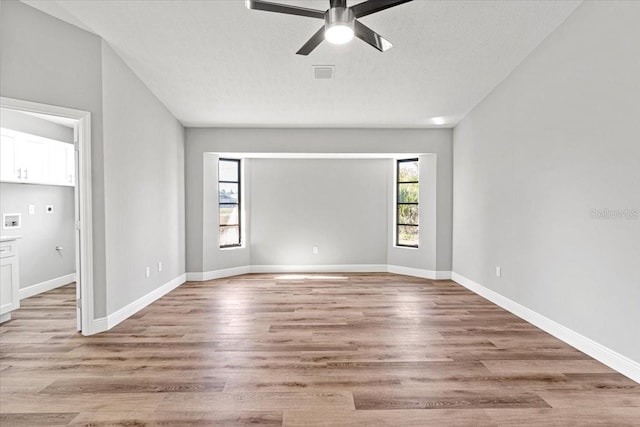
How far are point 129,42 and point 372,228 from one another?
15.6ft

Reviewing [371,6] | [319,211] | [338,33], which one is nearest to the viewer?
[371,6]

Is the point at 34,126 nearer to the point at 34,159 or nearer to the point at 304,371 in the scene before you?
the point at 34,159

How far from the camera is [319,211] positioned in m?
6.49

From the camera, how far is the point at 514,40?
11.1ft

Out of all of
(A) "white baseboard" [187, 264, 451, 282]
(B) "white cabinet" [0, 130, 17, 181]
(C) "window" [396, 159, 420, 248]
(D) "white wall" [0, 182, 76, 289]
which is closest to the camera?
(B) "white cabinet" [0, 130, 17, 181]

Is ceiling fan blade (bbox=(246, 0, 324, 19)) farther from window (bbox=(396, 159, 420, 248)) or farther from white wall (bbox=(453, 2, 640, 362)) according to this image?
window (bbox=(396, 159, 420, 248))

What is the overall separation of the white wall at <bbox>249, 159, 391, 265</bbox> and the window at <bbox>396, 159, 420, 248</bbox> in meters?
0.25

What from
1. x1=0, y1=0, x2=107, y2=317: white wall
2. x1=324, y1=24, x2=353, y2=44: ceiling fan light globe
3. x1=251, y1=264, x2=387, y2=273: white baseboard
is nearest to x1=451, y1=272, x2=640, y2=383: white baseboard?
x1=251, y1=264, x2=387, y2=273: white baseboard

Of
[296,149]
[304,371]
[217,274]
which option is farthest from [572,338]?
[217,274]

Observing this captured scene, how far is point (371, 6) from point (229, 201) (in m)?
4.72

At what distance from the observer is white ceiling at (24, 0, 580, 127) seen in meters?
2.95

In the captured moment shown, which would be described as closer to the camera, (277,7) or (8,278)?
(277,7)

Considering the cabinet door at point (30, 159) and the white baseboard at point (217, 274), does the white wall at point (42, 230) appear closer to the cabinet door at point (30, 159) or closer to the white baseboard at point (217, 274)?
the cabinet door at point (30, 159)

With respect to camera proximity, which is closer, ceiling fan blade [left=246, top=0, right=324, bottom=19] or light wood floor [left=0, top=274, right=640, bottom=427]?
light wood floor [left=0, top=274, right=640, bottom=427]
